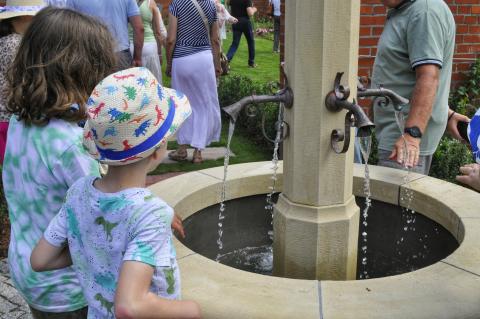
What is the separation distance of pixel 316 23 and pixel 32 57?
1041 mm

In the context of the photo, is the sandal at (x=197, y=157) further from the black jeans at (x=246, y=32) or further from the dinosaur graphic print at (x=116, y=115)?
the black jeans at (x=246, y=32)

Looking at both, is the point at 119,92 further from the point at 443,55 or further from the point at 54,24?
the point at 443,55

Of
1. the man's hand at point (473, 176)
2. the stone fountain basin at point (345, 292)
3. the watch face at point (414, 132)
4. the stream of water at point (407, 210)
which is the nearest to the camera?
the stone fountain basin at point (345, 292)

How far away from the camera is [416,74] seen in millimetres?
3438

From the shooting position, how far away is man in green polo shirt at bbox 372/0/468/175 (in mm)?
3320

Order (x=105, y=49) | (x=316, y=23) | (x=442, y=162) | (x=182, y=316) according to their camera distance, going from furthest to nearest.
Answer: (x=442, y=162), (x=316, y=23), (x=105, y=49), (x=182, y=316)

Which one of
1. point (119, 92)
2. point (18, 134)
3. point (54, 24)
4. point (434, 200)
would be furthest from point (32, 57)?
point (434, 200)

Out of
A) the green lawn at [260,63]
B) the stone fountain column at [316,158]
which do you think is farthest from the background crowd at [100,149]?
the green lawn at [260,63]

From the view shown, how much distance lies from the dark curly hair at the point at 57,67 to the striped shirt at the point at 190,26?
13.4 ft

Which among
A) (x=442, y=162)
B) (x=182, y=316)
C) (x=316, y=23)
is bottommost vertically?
(x=442, y=162)

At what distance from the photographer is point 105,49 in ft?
7.19

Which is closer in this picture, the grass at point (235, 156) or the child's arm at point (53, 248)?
the child's arm at point (53, 248)

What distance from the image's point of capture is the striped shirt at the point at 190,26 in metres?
6.18

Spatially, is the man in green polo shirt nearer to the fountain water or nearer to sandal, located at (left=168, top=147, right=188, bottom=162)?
the fountain water
